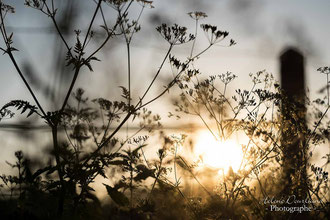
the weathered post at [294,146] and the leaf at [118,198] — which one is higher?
the weathered post at [294,146]

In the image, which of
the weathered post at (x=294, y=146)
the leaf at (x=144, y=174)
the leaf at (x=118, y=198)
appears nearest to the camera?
the leaf at (x=118, y=198)

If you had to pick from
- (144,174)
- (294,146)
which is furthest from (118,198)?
(294,146)

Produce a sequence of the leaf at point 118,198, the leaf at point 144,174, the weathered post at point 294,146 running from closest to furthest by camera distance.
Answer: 1. the leaf at point 118,198
2. the leaf at point 144,174
3. the weathered post at point 294,146

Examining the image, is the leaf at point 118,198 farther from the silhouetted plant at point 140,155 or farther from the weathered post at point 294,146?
the weathered post at point 294,146

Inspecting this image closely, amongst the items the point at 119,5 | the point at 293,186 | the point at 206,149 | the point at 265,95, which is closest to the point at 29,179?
the point at 119,5

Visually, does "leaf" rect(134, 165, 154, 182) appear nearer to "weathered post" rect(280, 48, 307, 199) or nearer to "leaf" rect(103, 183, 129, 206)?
"leaf" rect(103, 183, 129, 206)

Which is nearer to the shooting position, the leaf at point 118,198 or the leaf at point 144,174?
the leaf at point 118,198

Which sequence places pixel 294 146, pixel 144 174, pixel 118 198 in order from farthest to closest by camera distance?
pixel 294 146 < pixel 144 174 < pixel 118 198

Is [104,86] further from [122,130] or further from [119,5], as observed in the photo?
[119,5]

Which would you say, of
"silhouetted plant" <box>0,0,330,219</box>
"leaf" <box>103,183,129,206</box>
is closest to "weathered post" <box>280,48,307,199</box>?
"silhouetted plant" <box>0,0,330,219</box>

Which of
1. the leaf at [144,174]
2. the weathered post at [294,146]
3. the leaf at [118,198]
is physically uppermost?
the weathered post at [294,146]

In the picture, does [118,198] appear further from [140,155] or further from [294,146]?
[294,146]

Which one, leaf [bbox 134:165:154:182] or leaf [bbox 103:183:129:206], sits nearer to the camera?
leaf [bbox 103:183:129:206]

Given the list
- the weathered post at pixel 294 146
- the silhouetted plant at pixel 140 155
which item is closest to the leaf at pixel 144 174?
the silhouetted plant at pixel 140 155
